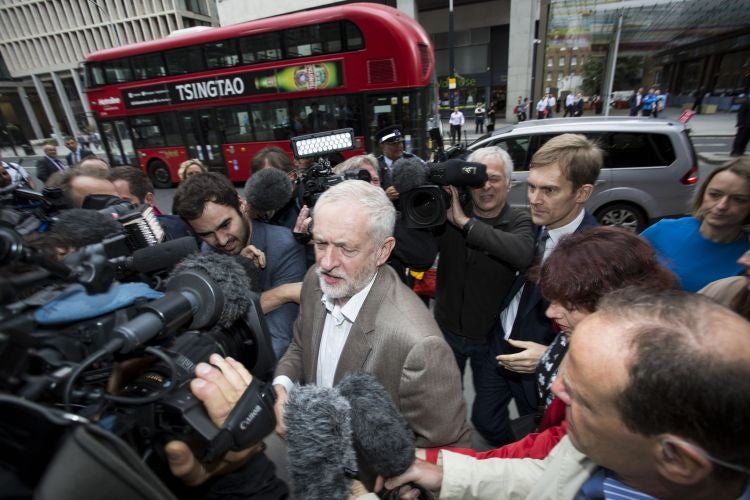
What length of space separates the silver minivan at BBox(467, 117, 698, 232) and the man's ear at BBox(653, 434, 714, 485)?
16.3ft

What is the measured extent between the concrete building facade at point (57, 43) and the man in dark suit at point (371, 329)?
159 ft

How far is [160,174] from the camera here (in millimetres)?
11555

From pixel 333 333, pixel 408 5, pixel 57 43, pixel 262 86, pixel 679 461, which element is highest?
pixel 57 43

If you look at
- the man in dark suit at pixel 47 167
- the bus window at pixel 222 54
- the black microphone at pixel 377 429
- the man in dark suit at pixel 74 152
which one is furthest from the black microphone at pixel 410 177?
the man in dark suit at pixel 74 152

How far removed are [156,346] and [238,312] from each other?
1.12ft

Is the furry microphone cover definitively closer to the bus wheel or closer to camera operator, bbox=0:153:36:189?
camera operator, bbox=0:153:36:189

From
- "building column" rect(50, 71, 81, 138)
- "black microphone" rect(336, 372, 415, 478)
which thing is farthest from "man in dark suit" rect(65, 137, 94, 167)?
"building column" rect(50, 71, 81, 138)

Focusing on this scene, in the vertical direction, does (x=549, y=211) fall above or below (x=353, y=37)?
below

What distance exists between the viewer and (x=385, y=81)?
8148 mm

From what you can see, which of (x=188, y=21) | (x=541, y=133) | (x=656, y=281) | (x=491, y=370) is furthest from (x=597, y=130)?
(x=188, y=21)

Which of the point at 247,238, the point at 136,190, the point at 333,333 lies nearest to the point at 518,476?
the point at 333,333

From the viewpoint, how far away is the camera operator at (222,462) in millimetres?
906

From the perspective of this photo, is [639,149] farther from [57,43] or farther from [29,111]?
[29,111]

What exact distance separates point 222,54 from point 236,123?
1618 mm
